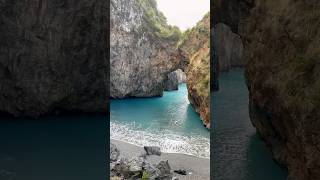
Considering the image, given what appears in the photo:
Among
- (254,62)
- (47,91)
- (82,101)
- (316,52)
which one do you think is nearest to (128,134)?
(82,101)

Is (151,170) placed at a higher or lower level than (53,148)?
lower

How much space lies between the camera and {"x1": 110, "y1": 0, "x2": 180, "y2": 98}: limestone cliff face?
2159 inches

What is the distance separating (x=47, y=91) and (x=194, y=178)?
1407cm

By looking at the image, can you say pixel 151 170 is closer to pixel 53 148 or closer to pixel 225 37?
pixel 53 148

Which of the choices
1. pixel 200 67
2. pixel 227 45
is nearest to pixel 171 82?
pixel 200 67

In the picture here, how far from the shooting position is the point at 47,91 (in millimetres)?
31500

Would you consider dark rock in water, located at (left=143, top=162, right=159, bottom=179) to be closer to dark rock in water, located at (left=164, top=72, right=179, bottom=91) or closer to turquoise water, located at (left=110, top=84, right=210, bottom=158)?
turquoise water, located at (left=110, top=84, right=210, bottom=158)

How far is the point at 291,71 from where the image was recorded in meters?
12.1

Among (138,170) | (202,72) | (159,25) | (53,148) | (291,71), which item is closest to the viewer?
(291,71)

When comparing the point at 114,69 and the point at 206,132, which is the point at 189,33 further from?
the point at 206,132

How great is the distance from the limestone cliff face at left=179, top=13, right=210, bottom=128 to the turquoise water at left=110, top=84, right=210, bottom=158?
236 centimetres

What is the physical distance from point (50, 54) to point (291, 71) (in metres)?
22.9

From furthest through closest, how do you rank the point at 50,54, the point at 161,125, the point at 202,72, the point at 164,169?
the point at 161,125 → the point at 202,72 → the point at 50,54 → the point at 164,169

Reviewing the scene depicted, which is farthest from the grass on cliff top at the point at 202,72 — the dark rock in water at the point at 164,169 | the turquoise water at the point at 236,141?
the dark rock in water at the point at 164,169
